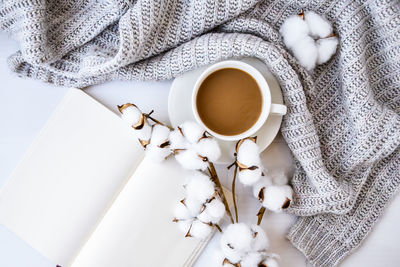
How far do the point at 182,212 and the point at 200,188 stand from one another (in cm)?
7

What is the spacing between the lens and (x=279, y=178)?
738mm

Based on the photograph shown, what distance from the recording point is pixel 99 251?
2.30 feet

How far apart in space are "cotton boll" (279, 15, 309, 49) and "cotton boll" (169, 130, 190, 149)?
0.30 meters

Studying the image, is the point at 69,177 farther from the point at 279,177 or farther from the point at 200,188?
the point at 279,177

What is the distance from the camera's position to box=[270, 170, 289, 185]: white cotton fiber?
73 centimetres

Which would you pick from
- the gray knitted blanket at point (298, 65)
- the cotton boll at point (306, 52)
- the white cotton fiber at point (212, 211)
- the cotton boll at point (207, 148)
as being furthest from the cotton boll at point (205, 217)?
the cotton boll at point (306, 52)

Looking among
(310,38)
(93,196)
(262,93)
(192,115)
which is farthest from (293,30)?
(93,196)

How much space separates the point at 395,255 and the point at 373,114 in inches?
12.7

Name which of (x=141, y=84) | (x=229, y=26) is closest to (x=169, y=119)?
(x=141, y=84)

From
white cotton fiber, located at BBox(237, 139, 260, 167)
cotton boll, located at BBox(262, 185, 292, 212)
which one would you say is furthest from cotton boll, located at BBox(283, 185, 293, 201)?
white cotton fiber, located at BBox(237, 139, 260, 167)

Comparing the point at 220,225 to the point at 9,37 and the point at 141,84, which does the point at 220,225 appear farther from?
the point at 9,37

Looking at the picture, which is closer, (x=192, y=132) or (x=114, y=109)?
(x=192, y=132)

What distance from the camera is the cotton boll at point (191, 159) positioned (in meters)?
0.60

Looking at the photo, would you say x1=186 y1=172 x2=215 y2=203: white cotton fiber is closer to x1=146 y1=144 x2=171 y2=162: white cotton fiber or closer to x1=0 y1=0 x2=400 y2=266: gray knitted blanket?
x1=146 y1=144 x2=171 y2=162: white cotton fiber
